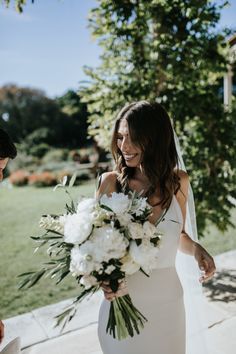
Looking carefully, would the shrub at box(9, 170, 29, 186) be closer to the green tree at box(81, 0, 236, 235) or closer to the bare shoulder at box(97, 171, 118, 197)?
the green tree at box(81, 0, 236, 235)

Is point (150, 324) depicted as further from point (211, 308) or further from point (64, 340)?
point (211, 308)

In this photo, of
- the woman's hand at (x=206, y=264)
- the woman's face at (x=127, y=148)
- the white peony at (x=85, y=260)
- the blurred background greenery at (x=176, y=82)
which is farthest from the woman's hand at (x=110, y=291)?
the blurred background greenery at (x=176, y=82)

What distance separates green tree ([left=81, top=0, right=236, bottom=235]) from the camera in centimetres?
409

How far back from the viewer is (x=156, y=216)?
2271mm

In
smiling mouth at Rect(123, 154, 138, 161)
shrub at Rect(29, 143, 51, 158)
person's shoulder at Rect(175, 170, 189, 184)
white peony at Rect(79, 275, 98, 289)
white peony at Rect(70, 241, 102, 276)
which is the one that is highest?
smiling mouth at Rect(123, 154, 138, 161)

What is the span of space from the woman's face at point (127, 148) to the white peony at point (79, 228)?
29.8 inches

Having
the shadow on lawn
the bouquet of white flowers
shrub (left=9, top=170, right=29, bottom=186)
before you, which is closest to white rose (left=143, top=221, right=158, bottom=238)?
the bouquet of white flowers

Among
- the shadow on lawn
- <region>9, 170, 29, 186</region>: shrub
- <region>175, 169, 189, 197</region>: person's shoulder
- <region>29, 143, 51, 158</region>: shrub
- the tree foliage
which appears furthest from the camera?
the tree foliage

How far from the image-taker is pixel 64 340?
3.40 metres

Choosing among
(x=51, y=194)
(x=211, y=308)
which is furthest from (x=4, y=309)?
(x=51, y=194)

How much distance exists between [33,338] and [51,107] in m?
37.2

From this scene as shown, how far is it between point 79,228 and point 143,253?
0.32 m

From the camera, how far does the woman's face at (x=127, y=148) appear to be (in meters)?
2.26

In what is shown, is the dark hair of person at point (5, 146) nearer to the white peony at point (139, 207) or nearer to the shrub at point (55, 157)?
the white peony at point (139, 207)
